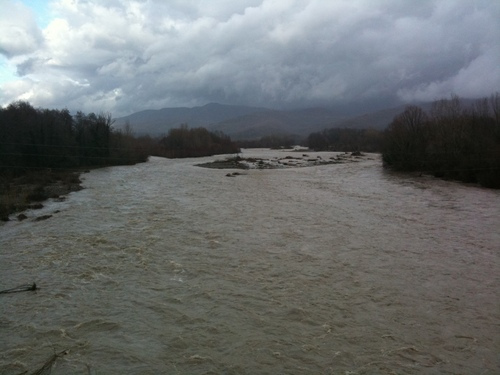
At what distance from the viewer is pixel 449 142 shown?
39.5 meters

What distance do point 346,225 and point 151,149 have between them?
218ft

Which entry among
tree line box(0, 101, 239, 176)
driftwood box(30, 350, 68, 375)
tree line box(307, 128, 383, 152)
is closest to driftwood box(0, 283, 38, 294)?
driftwood box(30, 350, 68, 375)

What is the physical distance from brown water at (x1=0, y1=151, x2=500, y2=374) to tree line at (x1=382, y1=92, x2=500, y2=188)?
16656 mm

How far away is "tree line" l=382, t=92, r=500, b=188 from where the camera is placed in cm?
3441

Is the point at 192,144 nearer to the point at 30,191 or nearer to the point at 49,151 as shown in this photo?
the point at 49,151

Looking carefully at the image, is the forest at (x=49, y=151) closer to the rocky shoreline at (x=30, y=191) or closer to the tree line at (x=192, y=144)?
the rocky shoreline at (x=30, y=191)

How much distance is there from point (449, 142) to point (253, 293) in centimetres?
3655

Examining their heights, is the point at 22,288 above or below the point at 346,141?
below

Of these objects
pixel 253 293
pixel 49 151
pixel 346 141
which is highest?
pixel 346 141

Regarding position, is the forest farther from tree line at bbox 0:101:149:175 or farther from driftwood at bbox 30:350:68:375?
driftwood at bbox 30:350:68:375

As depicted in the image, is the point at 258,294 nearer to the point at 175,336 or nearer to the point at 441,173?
the point at 175,336

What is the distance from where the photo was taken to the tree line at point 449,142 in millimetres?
34406

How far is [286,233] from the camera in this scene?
16.0 meters

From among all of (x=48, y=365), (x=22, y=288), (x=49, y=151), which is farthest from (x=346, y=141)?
(x=48, y=365)
